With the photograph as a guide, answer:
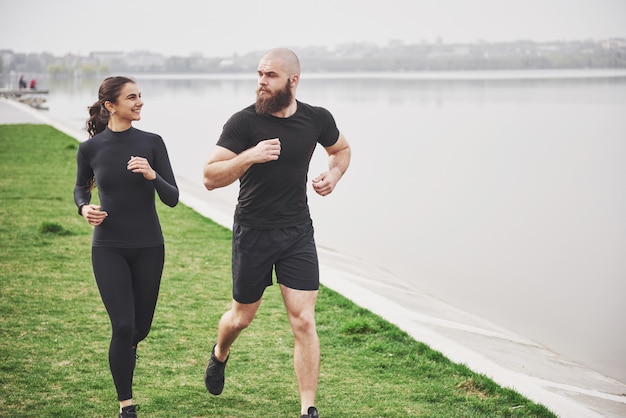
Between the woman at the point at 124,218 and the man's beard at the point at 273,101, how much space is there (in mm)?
647

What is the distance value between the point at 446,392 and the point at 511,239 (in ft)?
38.0

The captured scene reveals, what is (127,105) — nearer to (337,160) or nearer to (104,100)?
(104,100)

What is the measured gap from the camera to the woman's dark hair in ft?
17.2

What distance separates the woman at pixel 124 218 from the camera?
16.8 feet

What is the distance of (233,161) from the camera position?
5066 mm

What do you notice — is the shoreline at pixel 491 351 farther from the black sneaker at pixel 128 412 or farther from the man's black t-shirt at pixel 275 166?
the black sneaker at pixel 128 412

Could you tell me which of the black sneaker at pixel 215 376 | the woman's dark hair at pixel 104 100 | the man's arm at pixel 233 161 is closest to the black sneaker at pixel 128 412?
the black sneaker at pixel 215 376

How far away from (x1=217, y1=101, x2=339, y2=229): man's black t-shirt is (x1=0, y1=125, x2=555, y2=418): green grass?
1273 millimetres

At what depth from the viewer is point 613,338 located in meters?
10.4

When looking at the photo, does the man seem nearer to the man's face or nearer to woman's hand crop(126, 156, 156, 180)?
the man's face

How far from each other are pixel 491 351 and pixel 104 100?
4.00 metres

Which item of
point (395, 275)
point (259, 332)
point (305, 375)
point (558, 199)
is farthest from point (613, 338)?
point (558, 199)

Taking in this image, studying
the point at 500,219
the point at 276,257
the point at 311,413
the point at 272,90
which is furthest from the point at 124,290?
the point at 500,219

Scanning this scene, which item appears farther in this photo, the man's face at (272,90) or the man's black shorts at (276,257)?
the man's black shorts at (276,257)
